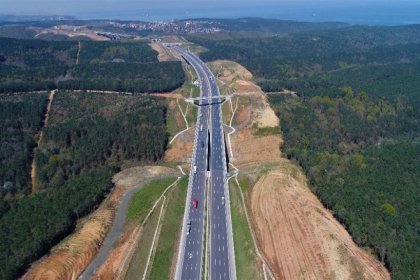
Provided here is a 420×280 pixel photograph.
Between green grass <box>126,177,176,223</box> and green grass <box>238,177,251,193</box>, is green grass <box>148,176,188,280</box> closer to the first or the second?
green grass <box>126,177,176,223</box>

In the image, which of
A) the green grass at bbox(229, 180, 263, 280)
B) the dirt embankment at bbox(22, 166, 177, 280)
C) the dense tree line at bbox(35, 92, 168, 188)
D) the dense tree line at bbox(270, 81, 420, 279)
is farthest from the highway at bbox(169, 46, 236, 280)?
the dense tree line at bbox(270, 81, 420, 279)

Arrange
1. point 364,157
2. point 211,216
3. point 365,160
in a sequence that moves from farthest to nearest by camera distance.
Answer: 1. point 364,157
2. point 365,160
3. point 211,216

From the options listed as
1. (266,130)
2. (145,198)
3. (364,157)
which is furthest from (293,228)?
(364,157)

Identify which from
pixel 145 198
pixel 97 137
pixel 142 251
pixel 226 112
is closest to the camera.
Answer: pixel 142 251

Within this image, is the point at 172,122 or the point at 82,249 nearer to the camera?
the point at 82,249

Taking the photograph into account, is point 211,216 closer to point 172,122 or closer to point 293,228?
point 293,228

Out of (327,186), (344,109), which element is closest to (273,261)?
(327,186)
